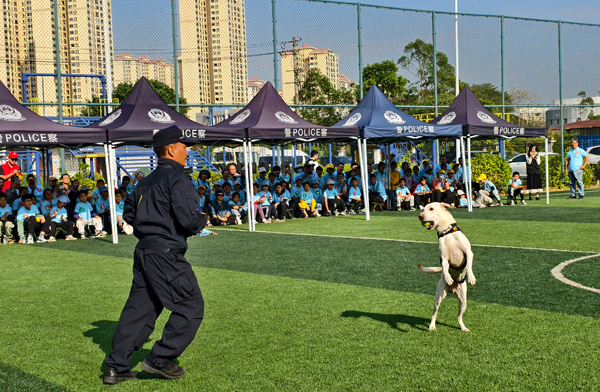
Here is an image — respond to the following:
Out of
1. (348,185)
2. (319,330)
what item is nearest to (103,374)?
(319,330)

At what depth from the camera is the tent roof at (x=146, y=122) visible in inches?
550

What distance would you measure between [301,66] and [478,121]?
10.1m

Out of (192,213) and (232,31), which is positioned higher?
(232,31)

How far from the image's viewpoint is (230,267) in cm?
959

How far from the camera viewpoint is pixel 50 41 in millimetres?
19375

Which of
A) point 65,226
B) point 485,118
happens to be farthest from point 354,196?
point 65,226

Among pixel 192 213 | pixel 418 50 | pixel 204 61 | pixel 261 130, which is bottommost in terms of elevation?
pixel 192 213

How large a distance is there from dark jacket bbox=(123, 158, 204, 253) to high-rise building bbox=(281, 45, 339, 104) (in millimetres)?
17783

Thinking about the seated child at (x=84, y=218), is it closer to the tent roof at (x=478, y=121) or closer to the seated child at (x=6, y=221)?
the seated child at (x=6, y=221)

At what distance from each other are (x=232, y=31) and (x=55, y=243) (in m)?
11.5

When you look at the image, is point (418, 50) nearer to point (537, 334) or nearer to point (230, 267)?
point (230, 267)

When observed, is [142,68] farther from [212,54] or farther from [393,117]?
[393,117]

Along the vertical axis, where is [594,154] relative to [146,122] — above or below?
below

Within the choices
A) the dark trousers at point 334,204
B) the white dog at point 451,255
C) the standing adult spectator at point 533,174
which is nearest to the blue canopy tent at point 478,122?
the standing adult spectator at point 533,174
